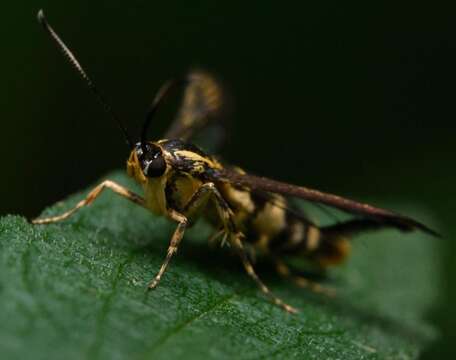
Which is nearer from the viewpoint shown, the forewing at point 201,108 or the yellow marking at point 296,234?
the yellow marking at point 296,234

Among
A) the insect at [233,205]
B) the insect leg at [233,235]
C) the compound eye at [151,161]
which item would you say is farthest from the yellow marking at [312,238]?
the compound eye at [151,161]

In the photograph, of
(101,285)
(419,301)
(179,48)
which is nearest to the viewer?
(101,285)

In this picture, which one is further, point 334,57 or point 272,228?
point 334,57

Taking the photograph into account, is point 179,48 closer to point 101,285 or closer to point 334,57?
point 334,57

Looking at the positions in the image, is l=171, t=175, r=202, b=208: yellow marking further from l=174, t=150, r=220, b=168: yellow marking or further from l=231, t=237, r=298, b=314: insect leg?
l=231, t=237, r=298, b=314: insect leg

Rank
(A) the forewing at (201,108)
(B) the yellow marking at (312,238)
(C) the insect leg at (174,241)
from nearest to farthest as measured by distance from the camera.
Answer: (C) the insect leg at (174,241) < (B) the yellow marking at (312,238) < (A) the forewing at (201,108)

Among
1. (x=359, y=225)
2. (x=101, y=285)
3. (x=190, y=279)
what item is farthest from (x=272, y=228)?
(x=101, y=285)

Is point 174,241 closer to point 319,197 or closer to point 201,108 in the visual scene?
point 319,197

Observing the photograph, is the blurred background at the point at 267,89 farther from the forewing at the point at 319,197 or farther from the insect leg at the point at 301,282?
the forewing at the point at 319,197

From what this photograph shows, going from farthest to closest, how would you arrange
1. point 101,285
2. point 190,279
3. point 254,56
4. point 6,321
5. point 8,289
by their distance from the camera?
point 254,56 → point 190,279 → point 101,285 → point 8,289 → point 6,321
